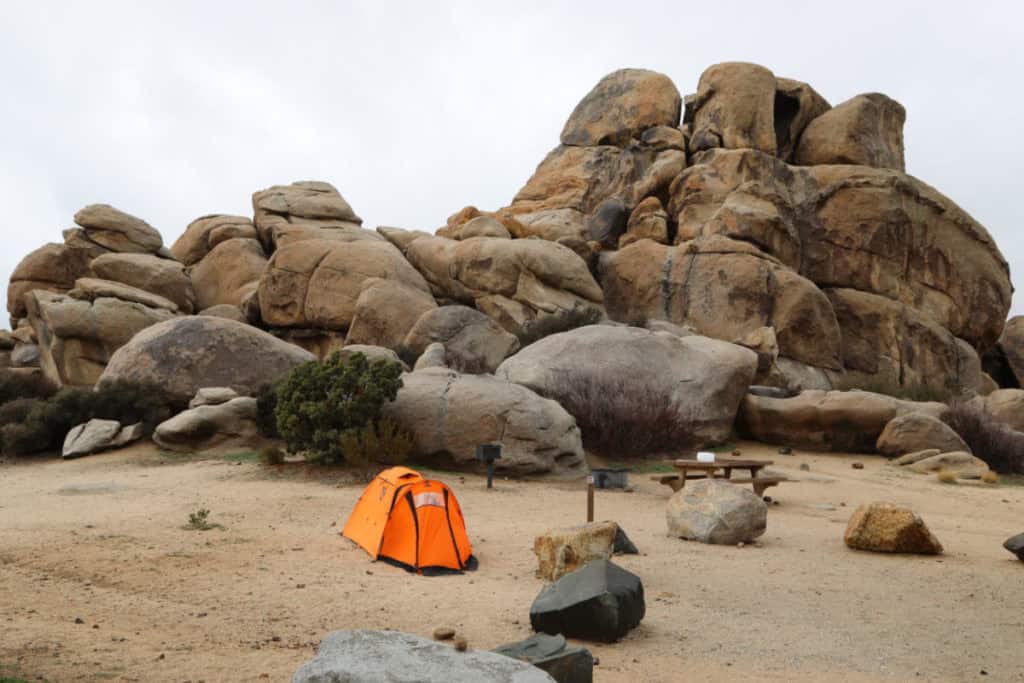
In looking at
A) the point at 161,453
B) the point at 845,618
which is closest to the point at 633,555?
the point at 845,618

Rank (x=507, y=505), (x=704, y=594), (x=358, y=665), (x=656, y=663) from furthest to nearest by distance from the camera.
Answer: (x=507, y=505) → (x=704, y=594) → (x=656, y=663) → (x=358, y=665)

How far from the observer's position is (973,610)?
6848 millimetres

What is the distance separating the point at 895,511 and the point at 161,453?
40.6 feet

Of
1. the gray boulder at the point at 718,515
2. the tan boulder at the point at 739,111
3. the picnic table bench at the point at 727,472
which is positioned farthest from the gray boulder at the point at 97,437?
the tan boulder at the point at 739,111

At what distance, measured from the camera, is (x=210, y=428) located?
15664 mm

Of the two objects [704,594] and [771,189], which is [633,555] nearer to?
[704,594]

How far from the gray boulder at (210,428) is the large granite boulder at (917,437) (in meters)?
13.0

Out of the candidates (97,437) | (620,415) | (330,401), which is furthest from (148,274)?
(620,415)

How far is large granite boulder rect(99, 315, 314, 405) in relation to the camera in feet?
57.2

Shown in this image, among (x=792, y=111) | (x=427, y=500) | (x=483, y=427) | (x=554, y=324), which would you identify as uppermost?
(x=792, y=111)

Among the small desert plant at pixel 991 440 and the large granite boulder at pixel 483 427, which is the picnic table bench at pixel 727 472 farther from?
the small desert plant at pixel 991 440

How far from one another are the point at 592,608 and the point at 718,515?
12.9ft

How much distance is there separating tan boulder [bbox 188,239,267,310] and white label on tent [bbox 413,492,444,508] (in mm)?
25179

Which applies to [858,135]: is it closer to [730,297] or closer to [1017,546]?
[730,297]
